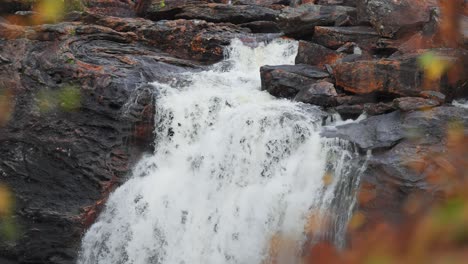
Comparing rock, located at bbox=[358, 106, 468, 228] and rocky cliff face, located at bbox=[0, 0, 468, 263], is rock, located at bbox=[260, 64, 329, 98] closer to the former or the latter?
rocky cliff face, located at bbox=[0, 0, 468, 263]

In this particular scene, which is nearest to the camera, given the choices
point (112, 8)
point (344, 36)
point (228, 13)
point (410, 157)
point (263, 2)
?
point (410, 157)

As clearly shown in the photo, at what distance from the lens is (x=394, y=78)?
8.30 m

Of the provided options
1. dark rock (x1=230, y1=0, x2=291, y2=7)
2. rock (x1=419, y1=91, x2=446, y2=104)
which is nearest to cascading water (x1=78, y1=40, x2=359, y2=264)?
rock (x1=419, y1=91, x2=446, y2=104)

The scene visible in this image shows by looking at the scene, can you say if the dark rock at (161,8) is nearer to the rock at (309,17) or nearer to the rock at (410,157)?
the rock at (309,17)

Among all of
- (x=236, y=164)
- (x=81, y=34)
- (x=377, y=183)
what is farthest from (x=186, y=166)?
(x=81, y=34)

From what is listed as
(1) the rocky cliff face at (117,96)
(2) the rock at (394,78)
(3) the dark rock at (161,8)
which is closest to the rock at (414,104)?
(1) the rocky cliff face at (117,96)

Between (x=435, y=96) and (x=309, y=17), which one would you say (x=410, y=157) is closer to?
(x=435, y=96)

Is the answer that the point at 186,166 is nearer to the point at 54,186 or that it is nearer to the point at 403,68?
the point at 54,186

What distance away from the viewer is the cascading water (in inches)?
285

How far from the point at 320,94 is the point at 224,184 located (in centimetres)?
244

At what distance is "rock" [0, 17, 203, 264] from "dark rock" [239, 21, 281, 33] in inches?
222

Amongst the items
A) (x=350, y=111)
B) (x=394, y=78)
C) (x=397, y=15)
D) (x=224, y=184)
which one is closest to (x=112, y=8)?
(x=397, y=15)

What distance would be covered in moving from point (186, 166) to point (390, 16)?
17.0 ft

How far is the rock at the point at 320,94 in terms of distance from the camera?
893cm
